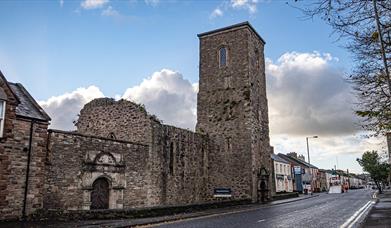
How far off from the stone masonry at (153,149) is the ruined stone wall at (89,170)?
0.05 m

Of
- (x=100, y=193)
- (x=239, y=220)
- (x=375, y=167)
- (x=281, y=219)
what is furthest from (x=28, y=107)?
(x=375, y=167)

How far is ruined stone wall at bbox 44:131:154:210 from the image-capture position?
17.8 metres

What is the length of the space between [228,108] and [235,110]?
2.52ft

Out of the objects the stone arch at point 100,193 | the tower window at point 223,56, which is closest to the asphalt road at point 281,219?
the stone arch at point 100,193

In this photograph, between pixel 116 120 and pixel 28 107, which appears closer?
pixel 28 107

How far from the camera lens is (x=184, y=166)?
28.3m

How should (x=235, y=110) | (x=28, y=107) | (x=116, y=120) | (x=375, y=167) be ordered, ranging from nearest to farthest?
1. (x=28, y=107)
2. (x=116, y=120)
3. (x=235, y=110)
4. (x=375, y=167)

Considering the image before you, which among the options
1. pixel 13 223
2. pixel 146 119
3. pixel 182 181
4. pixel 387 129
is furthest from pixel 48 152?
pixel 387 129

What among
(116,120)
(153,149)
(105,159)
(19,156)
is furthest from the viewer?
(116,120)

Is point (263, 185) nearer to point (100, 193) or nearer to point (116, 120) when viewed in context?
point (116, 120)

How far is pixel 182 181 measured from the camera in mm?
27797

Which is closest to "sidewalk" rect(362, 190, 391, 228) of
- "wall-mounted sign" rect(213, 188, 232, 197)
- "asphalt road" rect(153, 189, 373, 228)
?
"asphalt road" rect(153, 189, 373, 228)

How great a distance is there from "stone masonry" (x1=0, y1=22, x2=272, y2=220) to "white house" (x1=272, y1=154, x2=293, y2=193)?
1895 centimetres

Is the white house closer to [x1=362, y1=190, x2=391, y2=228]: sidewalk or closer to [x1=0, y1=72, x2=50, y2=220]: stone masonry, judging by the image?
[x1=362, y1=190, x2=391, y2=228]: sidewalk
